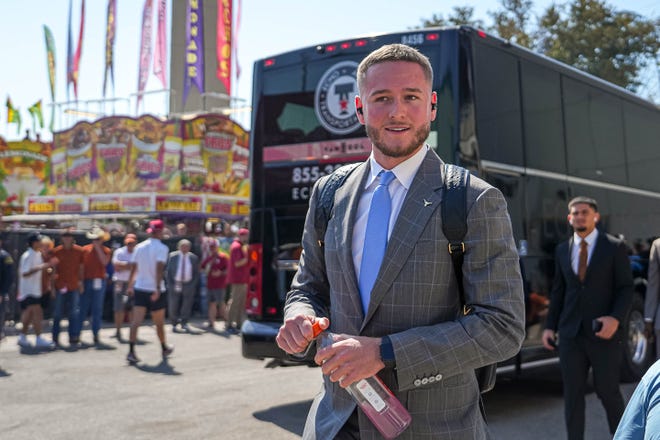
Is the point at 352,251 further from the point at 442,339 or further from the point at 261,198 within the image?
the point at 261,198

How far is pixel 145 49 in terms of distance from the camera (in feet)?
122

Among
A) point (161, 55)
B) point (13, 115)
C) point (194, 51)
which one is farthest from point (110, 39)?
point (13, 115)

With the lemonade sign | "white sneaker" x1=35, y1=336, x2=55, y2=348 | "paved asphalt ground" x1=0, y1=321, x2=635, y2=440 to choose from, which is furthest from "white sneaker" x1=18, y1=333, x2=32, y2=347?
the lemonade sign

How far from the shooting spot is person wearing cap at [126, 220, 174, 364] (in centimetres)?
1038

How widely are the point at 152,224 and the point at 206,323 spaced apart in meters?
5.75

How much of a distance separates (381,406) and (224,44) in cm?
3685

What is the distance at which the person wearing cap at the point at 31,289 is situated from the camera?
12.1 metres

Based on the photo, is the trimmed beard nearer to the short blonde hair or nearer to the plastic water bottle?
the short blonde hair

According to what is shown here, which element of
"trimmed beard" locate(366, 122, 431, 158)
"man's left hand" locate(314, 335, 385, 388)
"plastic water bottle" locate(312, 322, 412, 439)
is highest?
"trimmed beard" locate(366, 122, 431, 158)

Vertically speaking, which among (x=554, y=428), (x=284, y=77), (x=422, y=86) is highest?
(x=284, y=77)

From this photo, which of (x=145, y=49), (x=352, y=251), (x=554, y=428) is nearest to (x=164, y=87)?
(x=145, y=49)

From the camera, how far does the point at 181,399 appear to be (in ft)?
25.3

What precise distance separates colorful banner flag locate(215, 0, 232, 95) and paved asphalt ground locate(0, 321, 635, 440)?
2735cm

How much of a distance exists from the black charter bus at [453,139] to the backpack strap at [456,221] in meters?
A: 4.51
